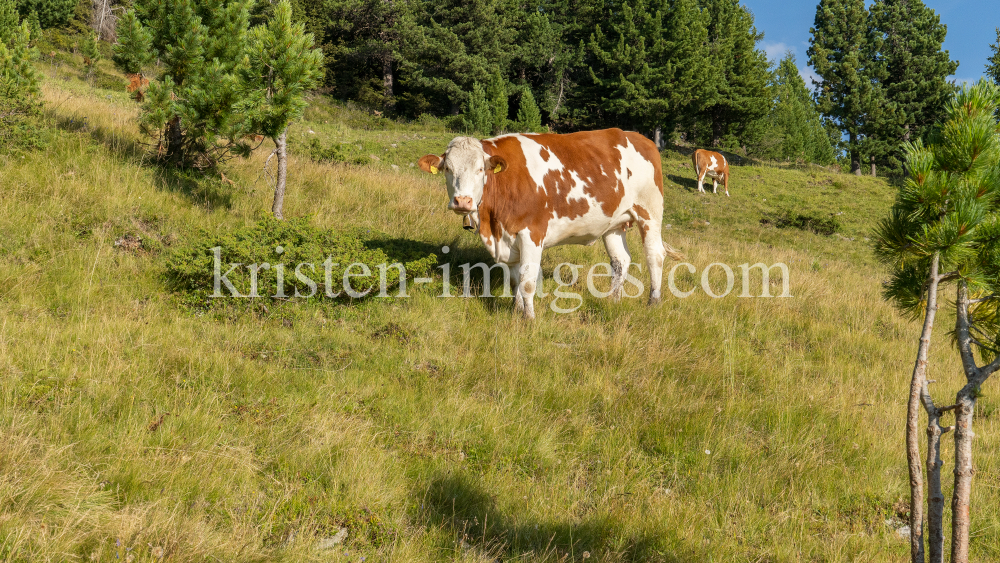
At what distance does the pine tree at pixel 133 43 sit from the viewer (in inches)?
309

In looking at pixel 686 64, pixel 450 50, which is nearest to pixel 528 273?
pixel 450 50

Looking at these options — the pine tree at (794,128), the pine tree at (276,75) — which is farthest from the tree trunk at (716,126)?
the pine tree at (276,75)

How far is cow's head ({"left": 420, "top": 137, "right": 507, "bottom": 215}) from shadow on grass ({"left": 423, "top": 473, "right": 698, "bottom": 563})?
3.24m

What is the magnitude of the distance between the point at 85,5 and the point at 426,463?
5183 centimetres

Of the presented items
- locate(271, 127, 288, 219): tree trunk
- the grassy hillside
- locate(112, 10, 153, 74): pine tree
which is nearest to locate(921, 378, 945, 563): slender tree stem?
the grassy hillside

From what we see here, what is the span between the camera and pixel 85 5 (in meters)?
40.5

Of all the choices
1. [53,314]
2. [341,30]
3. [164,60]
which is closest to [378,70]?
[341,30]

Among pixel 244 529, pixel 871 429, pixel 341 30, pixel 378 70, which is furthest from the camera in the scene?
pixel 378 70

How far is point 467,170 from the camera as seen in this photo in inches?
236

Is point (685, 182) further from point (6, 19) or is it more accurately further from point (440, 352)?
point (6, 19)

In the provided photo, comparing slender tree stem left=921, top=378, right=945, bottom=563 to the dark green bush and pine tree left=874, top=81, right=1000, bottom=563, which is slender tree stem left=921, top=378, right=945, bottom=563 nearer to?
pine tree left=874, top=81, right=1000, bottom=563

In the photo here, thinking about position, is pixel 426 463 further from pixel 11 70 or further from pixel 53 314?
pixel 11 70

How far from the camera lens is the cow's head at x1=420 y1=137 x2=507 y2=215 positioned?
577cm

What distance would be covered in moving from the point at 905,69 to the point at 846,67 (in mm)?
4403
